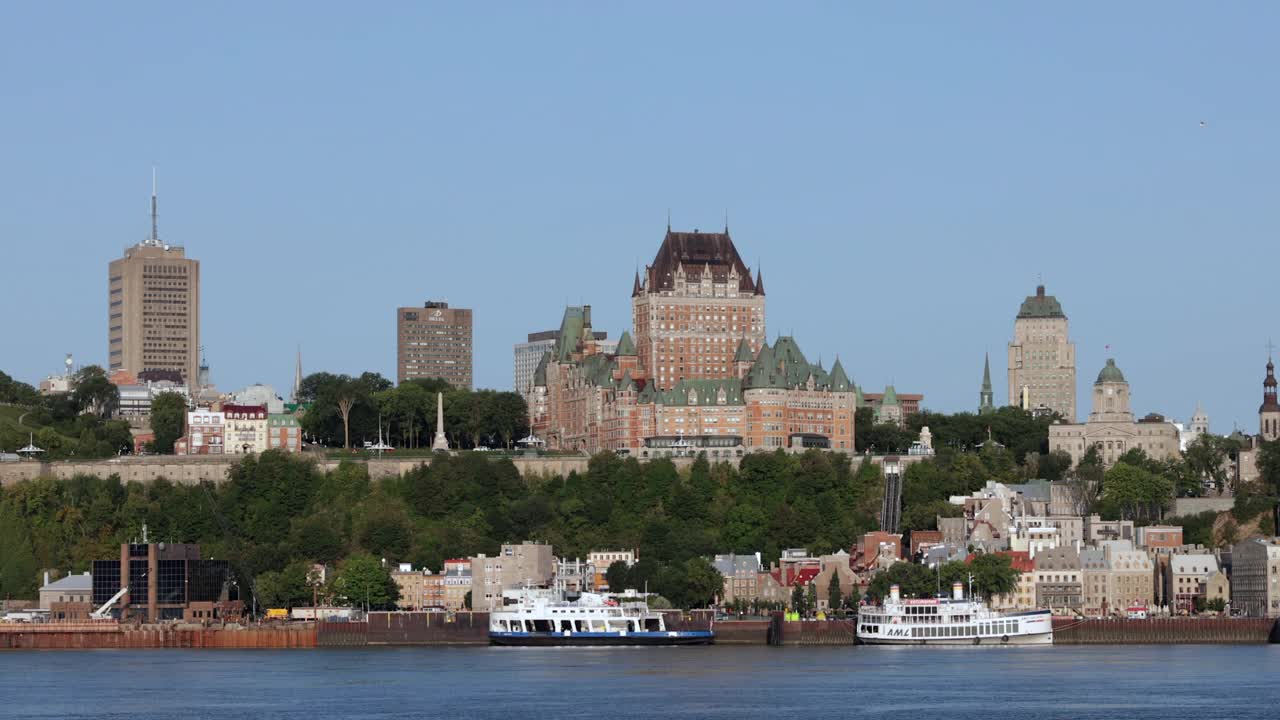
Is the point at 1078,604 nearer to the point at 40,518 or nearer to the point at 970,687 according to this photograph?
the point at 970,687

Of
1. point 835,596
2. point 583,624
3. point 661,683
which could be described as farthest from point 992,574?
point 661,683

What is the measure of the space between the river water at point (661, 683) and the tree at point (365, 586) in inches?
578

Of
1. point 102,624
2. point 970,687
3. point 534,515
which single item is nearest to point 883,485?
point 534,515

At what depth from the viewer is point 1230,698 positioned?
380 feet

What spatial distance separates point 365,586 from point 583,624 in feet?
56.4

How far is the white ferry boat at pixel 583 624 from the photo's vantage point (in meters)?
161

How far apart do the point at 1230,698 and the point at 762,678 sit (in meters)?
23.5

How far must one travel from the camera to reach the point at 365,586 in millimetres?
172375

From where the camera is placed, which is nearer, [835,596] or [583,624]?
[583,624]

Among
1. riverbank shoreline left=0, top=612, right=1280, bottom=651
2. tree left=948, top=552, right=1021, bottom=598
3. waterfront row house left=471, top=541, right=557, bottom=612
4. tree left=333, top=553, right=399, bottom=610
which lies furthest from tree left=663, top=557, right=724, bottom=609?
tree left=333, top=553, right=399, bottom=610

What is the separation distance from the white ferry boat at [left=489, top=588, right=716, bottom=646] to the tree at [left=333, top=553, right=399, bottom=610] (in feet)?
40.2

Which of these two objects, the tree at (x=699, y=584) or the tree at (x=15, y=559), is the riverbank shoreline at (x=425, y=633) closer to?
the tree at (x=699, y=584)

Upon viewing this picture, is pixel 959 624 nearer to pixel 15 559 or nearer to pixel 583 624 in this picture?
pixel 583 624

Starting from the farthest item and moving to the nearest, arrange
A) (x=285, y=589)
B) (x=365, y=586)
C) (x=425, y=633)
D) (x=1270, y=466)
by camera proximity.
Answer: (x=1270, y=466) → (x=285, y=589) → (x=365, y=586) → (x=425, y=633)
